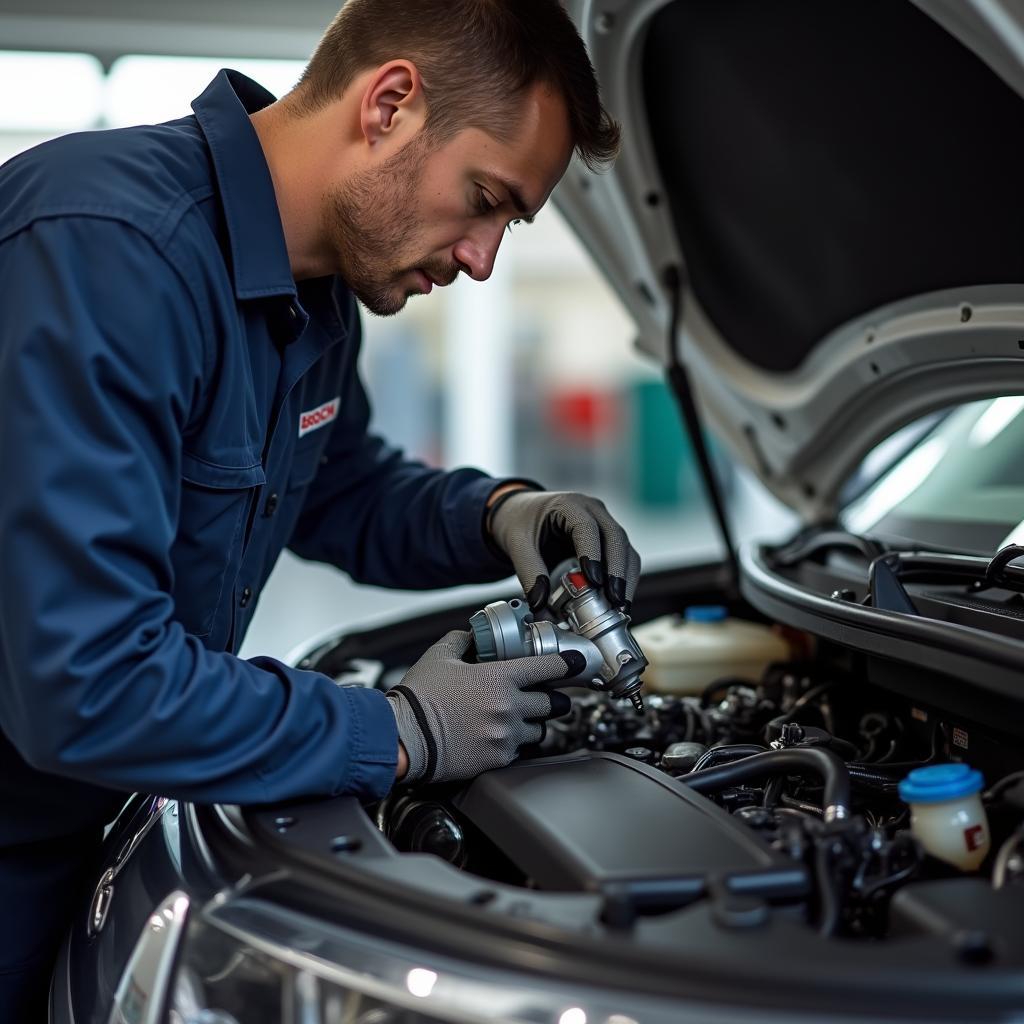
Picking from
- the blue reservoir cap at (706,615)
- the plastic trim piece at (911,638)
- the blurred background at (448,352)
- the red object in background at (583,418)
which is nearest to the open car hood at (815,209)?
the blurred background at (448,352)

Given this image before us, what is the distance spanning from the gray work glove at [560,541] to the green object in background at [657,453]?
8.42 m

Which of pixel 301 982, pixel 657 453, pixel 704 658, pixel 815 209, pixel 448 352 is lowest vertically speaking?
pixel 657 453

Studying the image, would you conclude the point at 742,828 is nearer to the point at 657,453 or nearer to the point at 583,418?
the point at 657,453

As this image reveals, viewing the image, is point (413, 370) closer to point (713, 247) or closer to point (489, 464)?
point (489, 464)

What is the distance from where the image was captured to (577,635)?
4.16ft

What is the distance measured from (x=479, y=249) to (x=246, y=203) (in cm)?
27

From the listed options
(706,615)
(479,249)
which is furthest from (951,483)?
(479,249)

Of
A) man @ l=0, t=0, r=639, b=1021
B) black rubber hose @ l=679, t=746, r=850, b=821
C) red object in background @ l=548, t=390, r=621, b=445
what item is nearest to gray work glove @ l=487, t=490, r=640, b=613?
man @ l=0, t=0, r=639, b=1021

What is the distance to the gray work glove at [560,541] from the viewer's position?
137 cm

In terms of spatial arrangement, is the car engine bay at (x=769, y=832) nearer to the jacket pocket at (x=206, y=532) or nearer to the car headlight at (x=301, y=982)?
the car headlight at (x=301, y=982)

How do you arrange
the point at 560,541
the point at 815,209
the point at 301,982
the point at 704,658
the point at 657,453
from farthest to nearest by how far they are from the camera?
the point at 657,453
the point at 704,658
the point at 815,209
the point at 560,541
the point at 301,982

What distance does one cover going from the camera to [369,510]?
5.81 ft

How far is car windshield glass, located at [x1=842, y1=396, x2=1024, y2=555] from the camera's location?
64.8 inches

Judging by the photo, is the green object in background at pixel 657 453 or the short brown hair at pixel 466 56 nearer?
the short brown hair at pixel 466 56
